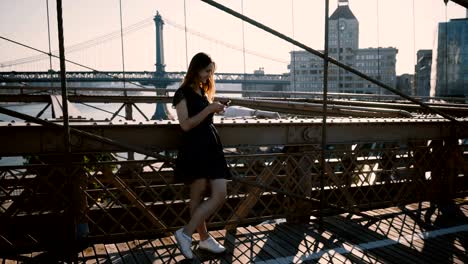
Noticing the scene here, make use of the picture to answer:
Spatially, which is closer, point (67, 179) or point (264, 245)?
point (67, 179)

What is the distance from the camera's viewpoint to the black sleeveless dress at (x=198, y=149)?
373cm

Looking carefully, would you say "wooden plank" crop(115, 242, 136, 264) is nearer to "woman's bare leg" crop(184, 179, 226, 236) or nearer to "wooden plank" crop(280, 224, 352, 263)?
"woman's bare leg" crop(184, 179, 226, 236)

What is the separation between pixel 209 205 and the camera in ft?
12.5

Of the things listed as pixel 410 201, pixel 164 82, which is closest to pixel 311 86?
pixel 164 82

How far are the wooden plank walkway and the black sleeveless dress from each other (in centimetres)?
92

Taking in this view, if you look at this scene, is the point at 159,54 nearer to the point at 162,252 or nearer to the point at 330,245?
the point at 162,252

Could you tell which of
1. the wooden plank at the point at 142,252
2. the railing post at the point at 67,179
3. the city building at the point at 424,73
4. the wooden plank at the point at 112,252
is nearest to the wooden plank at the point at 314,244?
the wooden plank at the point at 142,252

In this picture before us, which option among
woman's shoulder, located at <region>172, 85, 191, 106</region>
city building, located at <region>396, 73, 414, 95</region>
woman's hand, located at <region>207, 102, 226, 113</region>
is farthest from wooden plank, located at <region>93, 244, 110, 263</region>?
city building, located at <region>396, 73, 414, 95</region>

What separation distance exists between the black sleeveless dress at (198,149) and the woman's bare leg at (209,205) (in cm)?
8

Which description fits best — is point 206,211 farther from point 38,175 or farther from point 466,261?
point 466,261

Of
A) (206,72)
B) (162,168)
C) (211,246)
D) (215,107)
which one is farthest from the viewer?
(162,168)

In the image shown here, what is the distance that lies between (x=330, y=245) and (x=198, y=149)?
1921 mm

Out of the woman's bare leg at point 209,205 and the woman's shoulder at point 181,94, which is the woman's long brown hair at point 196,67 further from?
the woman's bare leg at point 209,205

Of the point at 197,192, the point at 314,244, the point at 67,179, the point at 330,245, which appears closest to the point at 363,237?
the point at 330,245
